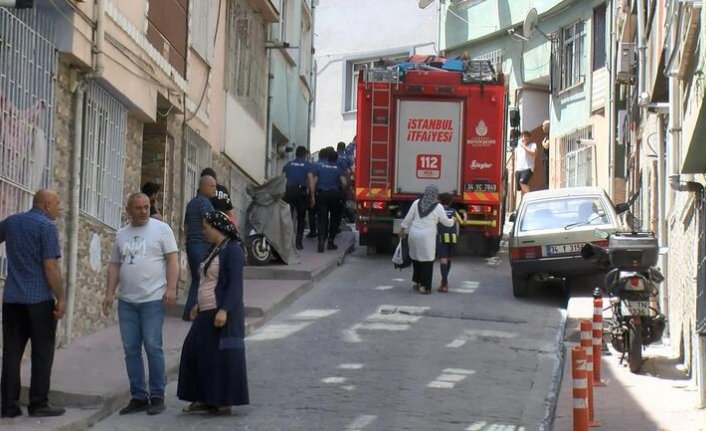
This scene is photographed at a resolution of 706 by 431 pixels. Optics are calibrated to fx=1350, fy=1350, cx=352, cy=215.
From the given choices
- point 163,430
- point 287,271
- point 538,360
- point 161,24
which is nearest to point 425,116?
point 287,271

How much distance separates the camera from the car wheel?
18156 millimetres

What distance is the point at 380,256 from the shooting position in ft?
75.7

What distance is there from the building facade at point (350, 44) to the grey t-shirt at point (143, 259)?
29876 millimetres

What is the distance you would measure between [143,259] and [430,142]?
38.6ft

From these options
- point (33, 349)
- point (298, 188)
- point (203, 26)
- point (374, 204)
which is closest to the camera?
point (33, 349)

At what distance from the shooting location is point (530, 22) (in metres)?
33.0

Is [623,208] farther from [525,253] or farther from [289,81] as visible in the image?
[289,81]

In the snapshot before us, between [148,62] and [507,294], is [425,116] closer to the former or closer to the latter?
[507,294]

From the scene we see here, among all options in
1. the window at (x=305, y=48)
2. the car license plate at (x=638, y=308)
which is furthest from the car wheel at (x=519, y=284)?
the window at (x=305, y=48)

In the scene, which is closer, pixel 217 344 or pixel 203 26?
pixel 217 344

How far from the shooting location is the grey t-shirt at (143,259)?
34.7 feet

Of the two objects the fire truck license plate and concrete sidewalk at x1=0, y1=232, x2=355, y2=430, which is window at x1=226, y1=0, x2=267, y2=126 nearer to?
the fire truck license plate

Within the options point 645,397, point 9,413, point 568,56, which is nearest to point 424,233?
point 645,397

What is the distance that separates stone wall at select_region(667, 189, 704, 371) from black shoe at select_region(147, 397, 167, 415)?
4633 mm
